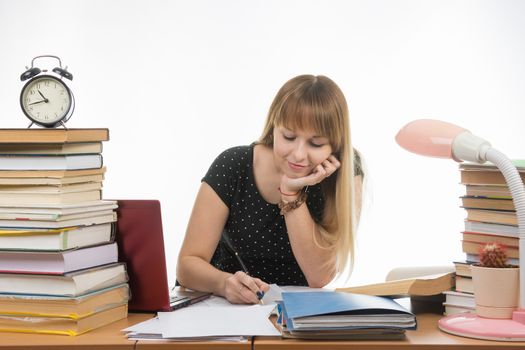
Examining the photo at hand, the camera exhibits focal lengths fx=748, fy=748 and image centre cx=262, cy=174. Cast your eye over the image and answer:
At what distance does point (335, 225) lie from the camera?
2125mm

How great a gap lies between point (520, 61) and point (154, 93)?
199 cm

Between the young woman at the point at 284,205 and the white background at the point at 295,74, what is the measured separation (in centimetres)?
180

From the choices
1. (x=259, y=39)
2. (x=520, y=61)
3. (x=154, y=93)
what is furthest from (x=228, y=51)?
(x=520, y=61)

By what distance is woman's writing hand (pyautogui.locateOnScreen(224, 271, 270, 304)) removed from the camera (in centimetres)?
167

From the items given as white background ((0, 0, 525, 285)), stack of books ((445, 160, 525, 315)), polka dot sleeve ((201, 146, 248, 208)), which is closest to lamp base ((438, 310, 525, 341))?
stack of books ((445, 160, 525, 315))

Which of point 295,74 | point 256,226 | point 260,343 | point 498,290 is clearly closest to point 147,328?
point 260,343

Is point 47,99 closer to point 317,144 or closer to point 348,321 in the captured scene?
point 317,144

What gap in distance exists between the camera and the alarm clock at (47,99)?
5.68 ft

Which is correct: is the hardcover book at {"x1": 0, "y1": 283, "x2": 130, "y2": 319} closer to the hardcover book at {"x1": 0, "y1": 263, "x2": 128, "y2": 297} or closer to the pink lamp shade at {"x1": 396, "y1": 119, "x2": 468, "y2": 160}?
the hardcover book at {"x1": 0, "y1": 263, "x2": 128, "y2": 297}

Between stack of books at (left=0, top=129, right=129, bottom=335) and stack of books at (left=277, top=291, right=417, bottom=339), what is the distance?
0.40m

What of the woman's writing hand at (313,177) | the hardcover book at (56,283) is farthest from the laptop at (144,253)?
the woman's writing hand at (313,177)

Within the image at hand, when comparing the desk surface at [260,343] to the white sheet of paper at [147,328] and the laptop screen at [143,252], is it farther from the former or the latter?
the laptop screen at [143,252]

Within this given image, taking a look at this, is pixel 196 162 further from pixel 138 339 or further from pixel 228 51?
pixel 138 339

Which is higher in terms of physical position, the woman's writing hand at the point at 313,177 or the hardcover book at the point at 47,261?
the woman's writing hand at the point at 313,177
